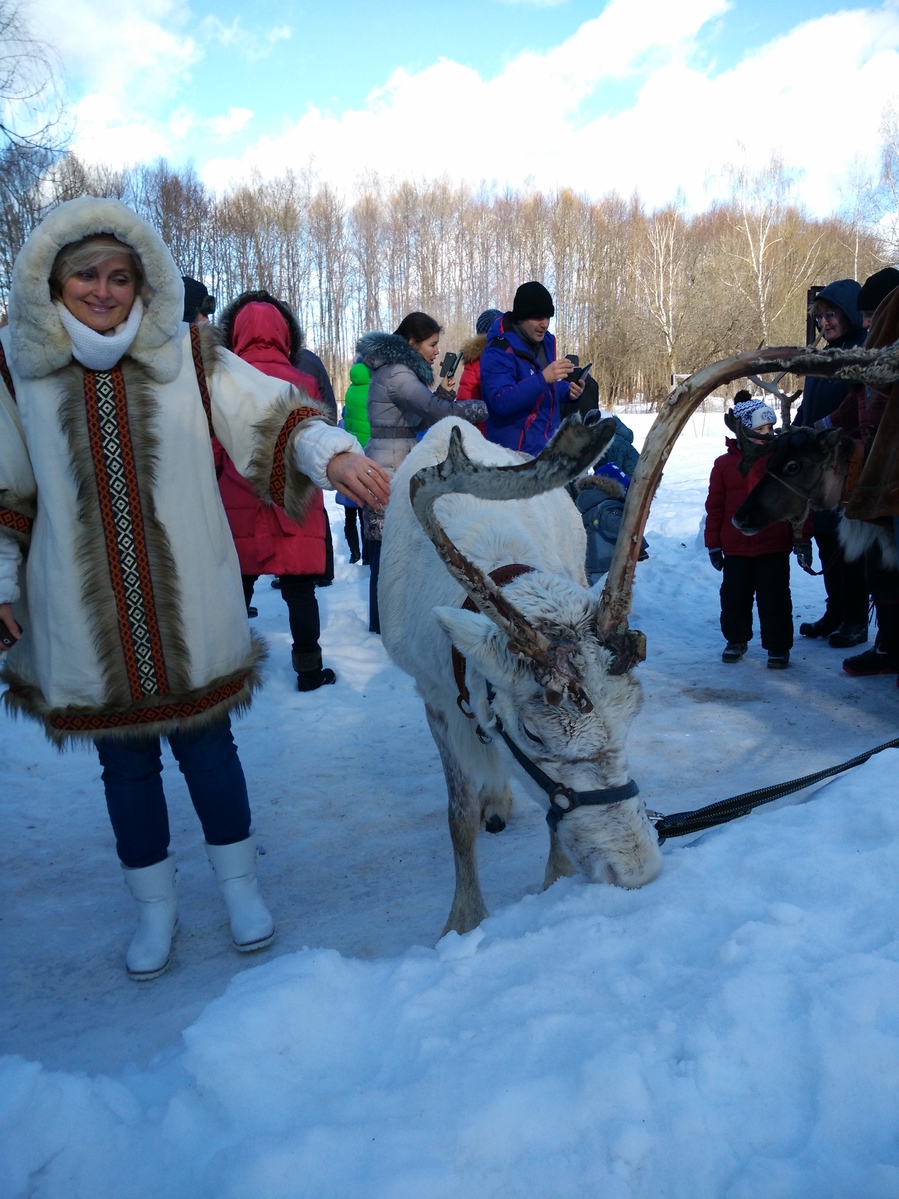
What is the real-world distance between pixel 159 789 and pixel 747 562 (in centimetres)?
446

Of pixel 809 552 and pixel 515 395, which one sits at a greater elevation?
pixel 515 395

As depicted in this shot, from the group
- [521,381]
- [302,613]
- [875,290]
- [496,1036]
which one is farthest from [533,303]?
[496,1036]

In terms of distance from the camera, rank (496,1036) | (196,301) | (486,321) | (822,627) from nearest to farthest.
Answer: (496,1036), (196,301), (822,627), (486,321)

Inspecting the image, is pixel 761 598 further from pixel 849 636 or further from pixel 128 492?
pixel 128 492

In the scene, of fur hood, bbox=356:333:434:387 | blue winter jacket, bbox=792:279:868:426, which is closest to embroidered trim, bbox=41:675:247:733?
fur hood, bbox=356:333:434:387

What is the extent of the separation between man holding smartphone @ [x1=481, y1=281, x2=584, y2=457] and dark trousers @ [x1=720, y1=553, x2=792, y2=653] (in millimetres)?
1771

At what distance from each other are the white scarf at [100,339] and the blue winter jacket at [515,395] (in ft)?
9.67

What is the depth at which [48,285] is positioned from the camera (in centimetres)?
214

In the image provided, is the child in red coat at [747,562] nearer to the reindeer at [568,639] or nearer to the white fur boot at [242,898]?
the reindeer at [568,639]

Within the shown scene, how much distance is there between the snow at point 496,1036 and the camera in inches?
50.0

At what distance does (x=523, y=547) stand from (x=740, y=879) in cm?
120

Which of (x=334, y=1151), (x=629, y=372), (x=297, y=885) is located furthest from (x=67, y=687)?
(x=629, y=372)

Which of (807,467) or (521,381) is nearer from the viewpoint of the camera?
(807,467)

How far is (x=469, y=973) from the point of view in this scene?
177cm
